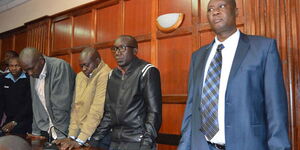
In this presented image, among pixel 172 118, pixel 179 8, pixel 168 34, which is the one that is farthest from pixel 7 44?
pixel 172 118

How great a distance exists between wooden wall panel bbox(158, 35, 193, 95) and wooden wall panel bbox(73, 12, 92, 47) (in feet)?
5.08

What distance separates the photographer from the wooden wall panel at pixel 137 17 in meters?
3.96

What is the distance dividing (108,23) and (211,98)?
10.1 feet

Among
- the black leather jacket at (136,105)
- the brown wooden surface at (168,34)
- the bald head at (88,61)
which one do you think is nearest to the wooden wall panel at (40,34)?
the brown wooden surface at (168,34)

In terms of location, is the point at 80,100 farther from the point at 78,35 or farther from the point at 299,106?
the point at 78,35

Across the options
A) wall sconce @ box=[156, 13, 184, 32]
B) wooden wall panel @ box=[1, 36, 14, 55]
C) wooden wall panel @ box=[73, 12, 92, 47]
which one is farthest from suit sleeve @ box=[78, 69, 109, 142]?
wooden wall panel @ box=[1, 36, 14, 55]

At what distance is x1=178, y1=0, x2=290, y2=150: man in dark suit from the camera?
150 centimetres

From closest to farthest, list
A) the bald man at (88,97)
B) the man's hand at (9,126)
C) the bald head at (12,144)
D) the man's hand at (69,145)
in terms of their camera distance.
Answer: the bald head at (12,144)
the man's hand at (69,145)
the bald man at (88,97)
the man's hand at (9,126)

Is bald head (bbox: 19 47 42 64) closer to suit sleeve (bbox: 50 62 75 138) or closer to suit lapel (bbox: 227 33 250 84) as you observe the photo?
suit sleeve (bbox: 50 62 75 138)

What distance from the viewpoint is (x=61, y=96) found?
3.13 meters

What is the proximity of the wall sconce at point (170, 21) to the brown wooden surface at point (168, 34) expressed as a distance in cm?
6

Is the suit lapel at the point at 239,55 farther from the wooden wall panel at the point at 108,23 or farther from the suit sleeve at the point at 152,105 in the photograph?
the wooden wall panel at the point at 108,23

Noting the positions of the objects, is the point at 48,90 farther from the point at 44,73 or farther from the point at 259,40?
the point at 259,40

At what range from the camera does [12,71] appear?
4.02m
